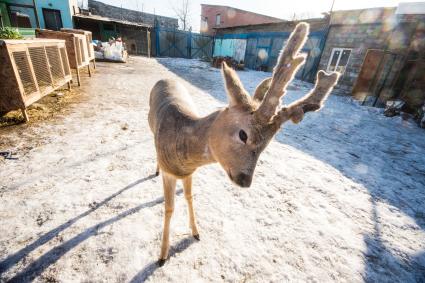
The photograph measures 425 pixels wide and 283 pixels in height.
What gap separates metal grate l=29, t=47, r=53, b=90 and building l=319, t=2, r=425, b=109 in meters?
13.7

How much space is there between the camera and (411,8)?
10367 mm

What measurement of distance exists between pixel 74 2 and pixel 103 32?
3989mm

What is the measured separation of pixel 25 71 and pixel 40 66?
2.41 ft

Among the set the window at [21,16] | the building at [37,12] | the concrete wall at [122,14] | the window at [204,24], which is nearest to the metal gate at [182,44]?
the concrete wall at [122,14]

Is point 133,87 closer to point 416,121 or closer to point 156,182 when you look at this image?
point 156,182

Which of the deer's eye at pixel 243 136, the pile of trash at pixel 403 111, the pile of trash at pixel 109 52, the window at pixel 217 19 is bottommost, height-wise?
the pile of trash at pixel 403 111

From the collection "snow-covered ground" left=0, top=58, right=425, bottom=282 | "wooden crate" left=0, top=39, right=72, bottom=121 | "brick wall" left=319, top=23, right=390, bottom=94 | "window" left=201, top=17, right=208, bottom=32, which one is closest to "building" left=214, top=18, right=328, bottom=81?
"brick wall" left=319, top=23, right=390, bottom=94

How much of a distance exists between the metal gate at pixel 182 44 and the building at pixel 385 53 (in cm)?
1841

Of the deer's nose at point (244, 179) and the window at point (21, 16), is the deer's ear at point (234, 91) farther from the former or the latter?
the window at point (21, 16)

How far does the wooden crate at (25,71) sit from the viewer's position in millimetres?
4320

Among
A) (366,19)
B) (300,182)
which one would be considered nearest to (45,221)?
(300,182)

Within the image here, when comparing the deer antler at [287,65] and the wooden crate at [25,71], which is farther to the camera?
the wooden crate at [25,71]

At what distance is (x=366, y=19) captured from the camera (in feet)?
41.3

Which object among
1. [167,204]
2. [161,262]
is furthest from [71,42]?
[161,262]
